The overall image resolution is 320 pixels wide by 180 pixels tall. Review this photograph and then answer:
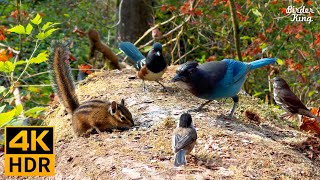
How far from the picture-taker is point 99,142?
4324 mm

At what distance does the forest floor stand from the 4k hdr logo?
0.12 m

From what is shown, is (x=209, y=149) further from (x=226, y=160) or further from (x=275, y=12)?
(x=275, y=12)

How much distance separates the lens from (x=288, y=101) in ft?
18.3

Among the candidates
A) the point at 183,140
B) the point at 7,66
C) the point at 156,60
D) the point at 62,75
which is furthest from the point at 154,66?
the point at 7,66

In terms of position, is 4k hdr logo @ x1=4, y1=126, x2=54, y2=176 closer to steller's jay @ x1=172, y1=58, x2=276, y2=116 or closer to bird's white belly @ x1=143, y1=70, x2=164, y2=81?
steller's jay @ x1=172, y1=58, x2=276, y2=116

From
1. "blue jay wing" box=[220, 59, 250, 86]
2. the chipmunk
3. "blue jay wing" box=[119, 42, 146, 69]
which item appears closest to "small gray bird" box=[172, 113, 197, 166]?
the chipmunk

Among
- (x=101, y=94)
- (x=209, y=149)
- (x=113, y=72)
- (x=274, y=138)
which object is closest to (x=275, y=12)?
(x=113, y=72)

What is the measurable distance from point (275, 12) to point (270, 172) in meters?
7.24

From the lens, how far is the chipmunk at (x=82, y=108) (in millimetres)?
4621

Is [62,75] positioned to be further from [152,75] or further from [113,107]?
[152,75]

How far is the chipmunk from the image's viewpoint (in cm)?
462

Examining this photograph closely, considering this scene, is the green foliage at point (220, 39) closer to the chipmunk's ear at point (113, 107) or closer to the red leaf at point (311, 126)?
the chipmunk's ear at point (113, 107)

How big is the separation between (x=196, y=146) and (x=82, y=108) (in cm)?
117

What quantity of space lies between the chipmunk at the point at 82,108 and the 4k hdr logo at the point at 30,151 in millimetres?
511
